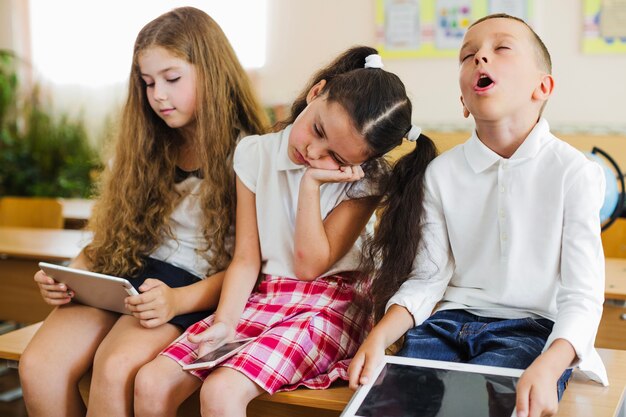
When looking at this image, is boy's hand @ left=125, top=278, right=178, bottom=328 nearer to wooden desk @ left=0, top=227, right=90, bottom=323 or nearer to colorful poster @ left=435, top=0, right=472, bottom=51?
Result: wooden desk @ left=0, top=227, right=90, bottom=323

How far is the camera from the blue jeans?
1274 millimetres

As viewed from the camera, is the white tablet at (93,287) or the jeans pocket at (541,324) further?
the white tablet at (93,287)

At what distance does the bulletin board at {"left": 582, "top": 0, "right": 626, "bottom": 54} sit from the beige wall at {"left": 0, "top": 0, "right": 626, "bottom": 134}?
1.4 inches

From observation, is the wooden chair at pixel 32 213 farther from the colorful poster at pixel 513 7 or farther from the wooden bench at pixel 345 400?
the colorful poster at pixel 513 7

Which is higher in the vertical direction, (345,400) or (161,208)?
(161,208)

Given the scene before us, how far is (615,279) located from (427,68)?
229 centimetres

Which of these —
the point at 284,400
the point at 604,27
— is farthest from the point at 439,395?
the point at 604,27

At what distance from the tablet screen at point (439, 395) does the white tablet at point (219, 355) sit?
305 mm

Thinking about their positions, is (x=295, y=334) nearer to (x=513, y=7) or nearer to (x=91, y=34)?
(x=513, y=7)

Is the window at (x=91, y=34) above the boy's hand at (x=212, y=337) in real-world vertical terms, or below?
above

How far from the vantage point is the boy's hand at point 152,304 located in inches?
58.7

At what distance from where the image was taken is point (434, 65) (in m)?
4.02

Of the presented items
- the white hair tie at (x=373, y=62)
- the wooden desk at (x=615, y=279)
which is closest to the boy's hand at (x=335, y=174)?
the white hair tie at (x=373, y=62)

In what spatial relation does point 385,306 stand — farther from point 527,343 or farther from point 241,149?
point 241,149
